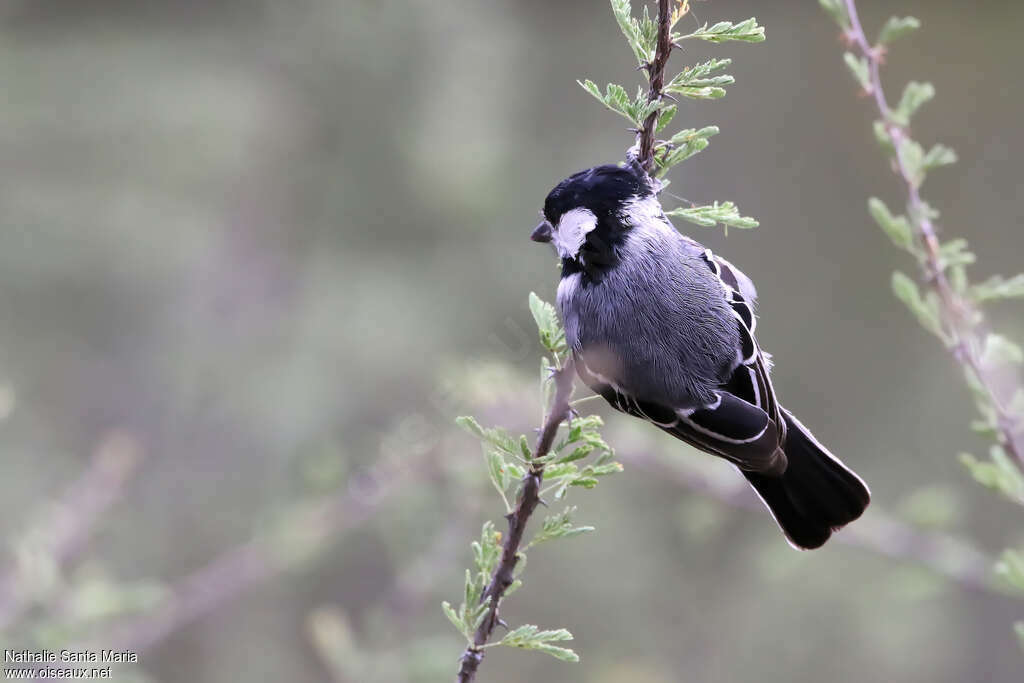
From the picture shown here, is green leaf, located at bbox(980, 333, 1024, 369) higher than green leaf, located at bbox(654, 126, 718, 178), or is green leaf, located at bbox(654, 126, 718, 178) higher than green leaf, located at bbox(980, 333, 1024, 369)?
green leaf, located at bbox(654, 126, 718, 178)

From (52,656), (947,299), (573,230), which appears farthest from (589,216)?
(52,656)

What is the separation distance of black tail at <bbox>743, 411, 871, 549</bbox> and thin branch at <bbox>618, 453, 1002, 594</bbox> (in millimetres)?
551

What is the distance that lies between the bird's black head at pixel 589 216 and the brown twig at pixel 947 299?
18.4 inches

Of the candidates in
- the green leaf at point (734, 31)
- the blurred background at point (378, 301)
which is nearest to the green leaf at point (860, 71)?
the green leaf at point (734, 31)

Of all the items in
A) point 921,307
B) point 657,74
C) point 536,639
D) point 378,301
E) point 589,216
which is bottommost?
point 378,301

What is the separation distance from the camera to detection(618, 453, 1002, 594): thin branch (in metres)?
3.15

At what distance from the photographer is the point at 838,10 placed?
6.04 feet

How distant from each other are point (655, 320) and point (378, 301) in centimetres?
400

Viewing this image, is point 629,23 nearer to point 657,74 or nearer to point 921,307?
point 657,74

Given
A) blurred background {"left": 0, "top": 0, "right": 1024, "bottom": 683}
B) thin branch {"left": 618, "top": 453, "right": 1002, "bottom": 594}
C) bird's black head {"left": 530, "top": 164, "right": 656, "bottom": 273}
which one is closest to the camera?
bird's black head {"left": 530, "top": 164, "right": 656, "bottom": 273}

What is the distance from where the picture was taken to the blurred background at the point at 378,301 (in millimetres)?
5945


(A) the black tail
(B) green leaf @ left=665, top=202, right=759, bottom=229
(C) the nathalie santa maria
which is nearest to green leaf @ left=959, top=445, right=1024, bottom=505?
(B) green leaf @ left=665, top=202, right=759, bottom=229

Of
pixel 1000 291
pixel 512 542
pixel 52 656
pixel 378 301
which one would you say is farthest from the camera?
pixel 378 301

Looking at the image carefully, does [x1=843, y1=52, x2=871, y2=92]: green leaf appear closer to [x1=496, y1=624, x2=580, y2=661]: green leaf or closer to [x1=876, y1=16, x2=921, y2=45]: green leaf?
[x1=876, y1=16, x2=921, y2=45]: green leaf
